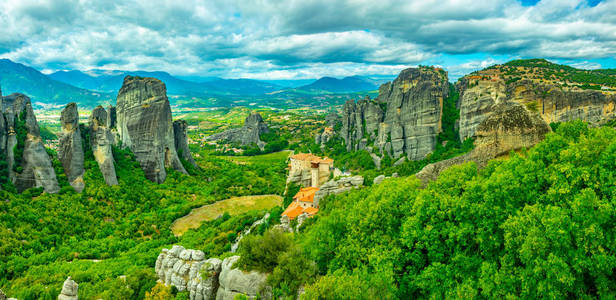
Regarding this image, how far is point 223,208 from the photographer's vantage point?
6194 centimetres

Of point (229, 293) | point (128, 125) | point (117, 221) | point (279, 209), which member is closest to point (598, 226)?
point (229, 293)

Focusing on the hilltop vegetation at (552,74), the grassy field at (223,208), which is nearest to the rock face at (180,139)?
the grassy field at (223,208)

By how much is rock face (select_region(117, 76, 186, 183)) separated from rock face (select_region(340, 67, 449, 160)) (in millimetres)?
58667

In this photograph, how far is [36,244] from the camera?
3809 centimetres

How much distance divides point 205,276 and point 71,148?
44.2m

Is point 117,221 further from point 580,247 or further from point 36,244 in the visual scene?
point 580,247

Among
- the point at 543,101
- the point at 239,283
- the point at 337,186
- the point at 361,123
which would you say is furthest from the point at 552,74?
the point at 239,283

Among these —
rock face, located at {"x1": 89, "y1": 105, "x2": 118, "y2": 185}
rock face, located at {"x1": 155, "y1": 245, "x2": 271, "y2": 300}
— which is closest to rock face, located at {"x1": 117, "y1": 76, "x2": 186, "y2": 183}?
rock face, located at {"x1": 89, "y1": 105, "x2": 118, "y2": 185}

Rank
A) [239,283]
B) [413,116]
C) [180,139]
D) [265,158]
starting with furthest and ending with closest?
[265,158] < [413,116] < [180,139] < [239,283]

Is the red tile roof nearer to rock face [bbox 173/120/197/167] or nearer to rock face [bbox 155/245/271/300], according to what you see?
rock face [bbox 155/245/271/300]

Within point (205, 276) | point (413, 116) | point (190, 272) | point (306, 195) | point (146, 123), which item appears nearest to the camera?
point (205, 276)

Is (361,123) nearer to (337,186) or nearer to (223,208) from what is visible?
(223,208)

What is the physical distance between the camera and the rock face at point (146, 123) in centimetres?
6888

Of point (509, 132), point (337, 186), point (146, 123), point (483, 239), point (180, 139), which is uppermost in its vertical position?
point (146, 123)
